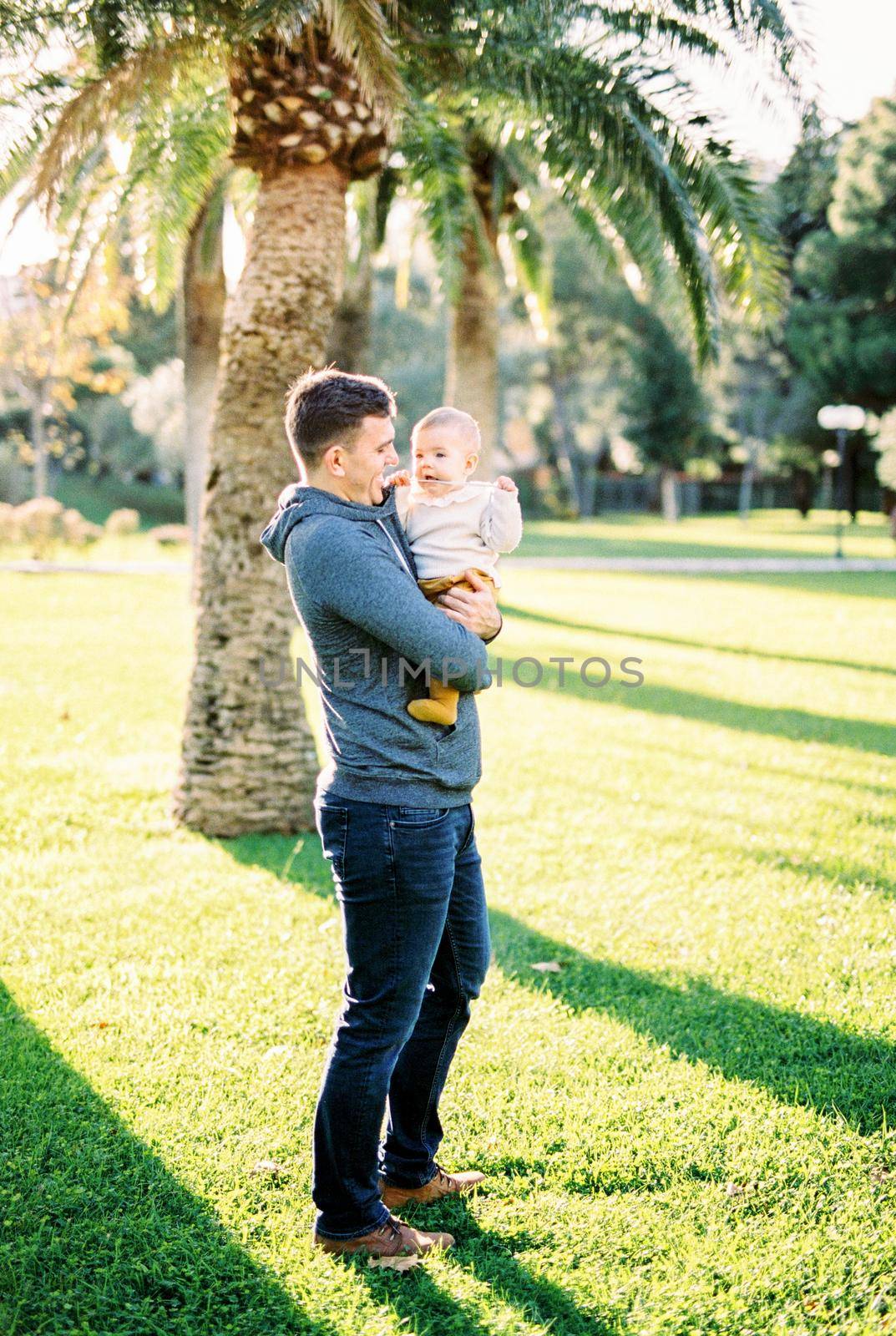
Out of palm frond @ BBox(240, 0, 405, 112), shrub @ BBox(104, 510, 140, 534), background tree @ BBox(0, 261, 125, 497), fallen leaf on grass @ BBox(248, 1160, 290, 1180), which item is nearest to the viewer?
fallen leaf on grass @ BBox(248, 1160, 290, 1180)

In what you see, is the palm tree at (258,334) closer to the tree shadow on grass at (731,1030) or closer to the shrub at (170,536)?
the tree shadow on grass at (731,1030)

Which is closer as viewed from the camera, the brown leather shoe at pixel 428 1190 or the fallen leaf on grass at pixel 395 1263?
the fallen leaf on grass at pixel 395 1263

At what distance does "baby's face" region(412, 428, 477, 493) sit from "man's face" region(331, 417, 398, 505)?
0.55ft

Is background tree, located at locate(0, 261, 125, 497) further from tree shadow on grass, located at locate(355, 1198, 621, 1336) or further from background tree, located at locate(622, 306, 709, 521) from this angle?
background tree, located at locate(622, 306, 709, 521)

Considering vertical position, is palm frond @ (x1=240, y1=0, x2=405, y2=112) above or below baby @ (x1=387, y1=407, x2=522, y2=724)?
above

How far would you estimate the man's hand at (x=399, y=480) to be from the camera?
2812 millimetres

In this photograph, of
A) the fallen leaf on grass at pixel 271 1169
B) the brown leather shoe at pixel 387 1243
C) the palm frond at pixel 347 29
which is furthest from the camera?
the palm frond at pixel 347 29

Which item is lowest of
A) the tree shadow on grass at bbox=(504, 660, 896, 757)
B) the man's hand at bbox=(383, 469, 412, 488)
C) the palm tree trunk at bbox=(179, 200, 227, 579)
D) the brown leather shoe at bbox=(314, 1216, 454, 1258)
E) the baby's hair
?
the brown leather shoe at bbox=(314, 1216, 454, 1258)

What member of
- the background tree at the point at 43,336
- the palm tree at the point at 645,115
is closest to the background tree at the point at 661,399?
the background tree at the point at 43,336

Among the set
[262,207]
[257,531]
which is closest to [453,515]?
[257,531]

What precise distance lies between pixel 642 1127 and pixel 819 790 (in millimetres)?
4679

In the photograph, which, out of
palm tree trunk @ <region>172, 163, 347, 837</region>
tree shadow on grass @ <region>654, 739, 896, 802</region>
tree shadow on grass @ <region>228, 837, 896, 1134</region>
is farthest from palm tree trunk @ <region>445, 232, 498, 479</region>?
tree shadow on grass @ <region>228, 837, 896, 1134</region>

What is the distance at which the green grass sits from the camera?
2.83m

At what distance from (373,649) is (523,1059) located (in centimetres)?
201
